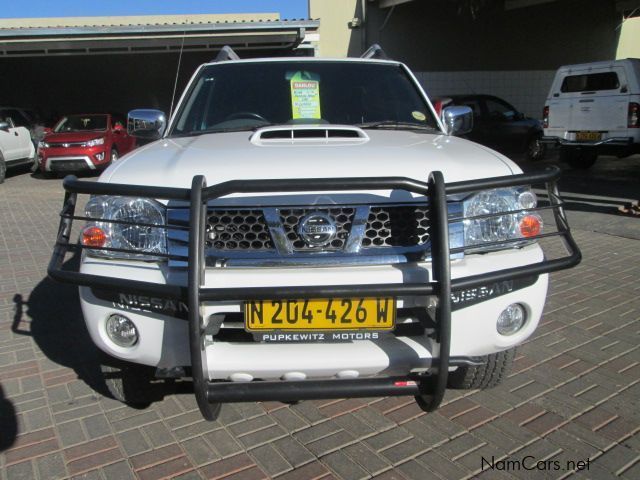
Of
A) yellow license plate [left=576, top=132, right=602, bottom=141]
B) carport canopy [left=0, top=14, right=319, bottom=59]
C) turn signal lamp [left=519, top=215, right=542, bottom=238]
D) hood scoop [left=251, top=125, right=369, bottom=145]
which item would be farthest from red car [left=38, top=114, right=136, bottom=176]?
turn signal lamp [left=519, top=215, right=542, bottom=238]

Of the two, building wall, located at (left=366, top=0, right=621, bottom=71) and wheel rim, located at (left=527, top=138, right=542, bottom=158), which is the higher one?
building wall, located at (left=366, top=0, right=621, bottom=71)

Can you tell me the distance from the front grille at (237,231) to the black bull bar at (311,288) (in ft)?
0.59

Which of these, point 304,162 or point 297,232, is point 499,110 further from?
point 297,232

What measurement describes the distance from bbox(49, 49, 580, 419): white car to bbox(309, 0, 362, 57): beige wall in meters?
14.7

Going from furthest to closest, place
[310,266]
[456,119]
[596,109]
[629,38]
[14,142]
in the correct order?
1. [629,38]
2. [14,142]
3. [596,109]
4. [456,119]
5. [310,266]

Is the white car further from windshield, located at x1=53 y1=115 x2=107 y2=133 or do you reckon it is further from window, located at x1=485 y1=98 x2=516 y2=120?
windshield, located at x1=53 y1=115 x2=107 y2=133

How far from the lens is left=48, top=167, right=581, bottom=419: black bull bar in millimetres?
2088

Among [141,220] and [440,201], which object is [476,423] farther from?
[141,220]

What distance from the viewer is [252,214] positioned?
2.33m

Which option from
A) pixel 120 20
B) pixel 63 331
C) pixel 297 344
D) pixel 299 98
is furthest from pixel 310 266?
pixel 120 20

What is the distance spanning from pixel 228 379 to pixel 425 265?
912 millimetres

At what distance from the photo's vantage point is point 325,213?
7.62 feet

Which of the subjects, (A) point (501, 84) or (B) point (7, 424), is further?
(A) point (501, 84)

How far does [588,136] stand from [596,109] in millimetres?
529
